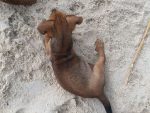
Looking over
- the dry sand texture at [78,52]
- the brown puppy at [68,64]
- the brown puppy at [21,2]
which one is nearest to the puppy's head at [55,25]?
the brown puppy at [68,64]

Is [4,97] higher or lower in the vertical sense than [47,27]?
lower

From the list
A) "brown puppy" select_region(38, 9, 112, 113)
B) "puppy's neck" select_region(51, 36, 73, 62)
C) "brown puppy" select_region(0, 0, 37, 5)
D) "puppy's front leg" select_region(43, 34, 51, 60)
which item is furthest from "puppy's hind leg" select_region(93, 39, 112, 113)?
"brown puppy" select_region(0, 0, 37, 5)

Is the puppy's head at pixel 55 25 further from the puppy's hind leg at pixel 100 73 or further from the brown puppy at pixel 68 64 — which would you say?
the puppy's hind leg at pixel 100 73

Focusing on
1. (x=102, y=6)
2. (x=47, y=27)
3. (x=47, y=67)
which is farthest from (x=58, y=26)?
(x=102, y=6)

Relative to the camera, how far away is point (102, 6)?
448 cm

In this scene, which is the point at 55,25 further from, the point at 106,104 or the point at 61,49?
the point at 106,104

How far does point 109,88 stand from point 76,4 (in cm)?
93

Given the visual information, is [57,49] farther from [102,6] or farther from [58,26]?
[102,6]

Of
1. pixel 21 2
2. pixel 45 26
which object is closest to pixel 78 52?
pixel 45 26

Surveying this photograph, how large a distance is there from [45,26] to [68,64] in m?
0.41

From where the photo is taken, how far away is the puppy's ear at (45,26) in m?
3.91

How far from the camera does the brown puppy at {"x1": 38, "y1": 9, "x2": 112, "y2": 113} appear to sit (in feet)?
12.9

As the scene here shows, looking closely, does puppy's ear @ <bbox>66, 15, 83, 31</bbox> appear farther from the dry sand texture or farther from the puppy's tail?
the puppy's tail

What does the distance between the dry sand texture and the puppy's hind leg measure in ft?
0.29
